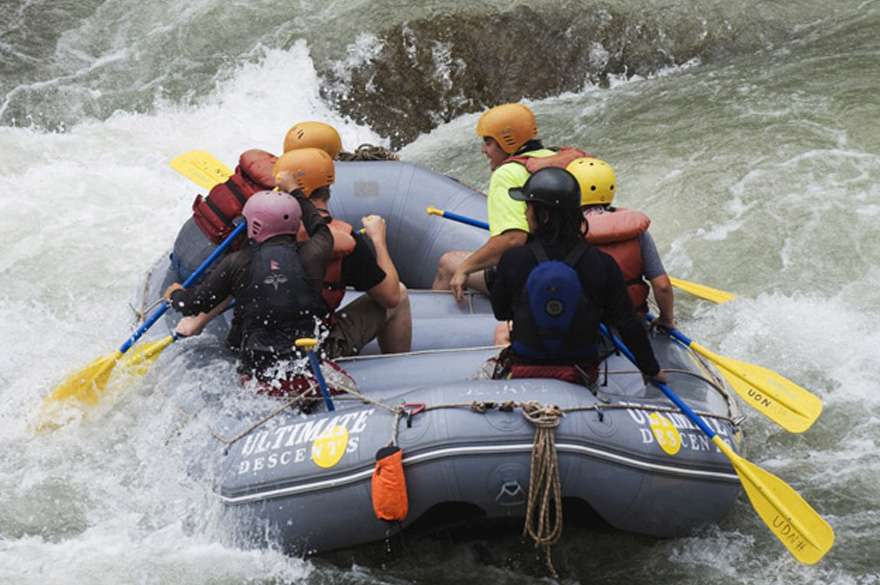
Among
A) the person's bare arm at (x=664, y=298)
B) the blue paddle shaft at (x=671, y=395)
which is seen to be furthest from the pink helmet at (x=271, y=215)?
the person's bare arm at (x=664, y=298)

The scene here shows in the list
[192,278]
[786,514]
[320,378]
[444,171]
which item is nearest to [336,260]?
[320,378]

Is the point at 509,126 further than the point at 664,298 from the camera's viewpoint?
Yes

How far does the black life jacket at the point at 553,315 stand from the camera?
14.4 feet

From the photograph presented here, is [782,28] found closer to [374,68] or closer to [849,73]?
[849,73]

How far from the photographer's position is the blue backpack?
14.4ft

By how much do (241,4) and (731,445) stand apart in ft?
23.6

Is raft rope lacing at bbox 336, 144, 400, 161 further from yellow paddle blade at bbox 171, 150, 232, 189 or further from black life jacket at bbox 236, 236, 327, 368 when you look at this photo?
black life jacket at bbox 236, 236, 327, 368

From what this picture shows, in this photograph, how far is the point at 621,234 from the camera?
5.02 meters

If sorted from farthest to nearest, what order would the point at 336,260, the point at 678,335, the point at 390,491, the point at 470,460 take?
the point at 678,335
the point at 336,260
the point at 470,460
the point at 390,491

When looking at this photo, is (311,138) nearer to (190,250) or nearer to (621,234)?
(190,250)

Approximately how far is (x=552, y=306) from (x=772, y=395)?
1241 mm

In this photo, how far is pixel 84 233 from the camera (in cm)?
816

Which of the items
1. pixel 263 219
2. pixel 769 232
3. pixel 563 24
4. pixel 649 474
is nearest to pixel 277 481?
pixel 263 219

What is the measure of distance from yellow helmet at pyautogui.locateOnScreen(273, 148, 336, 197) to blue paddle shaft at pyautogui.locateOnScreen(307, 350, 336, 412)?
2.61 feet
